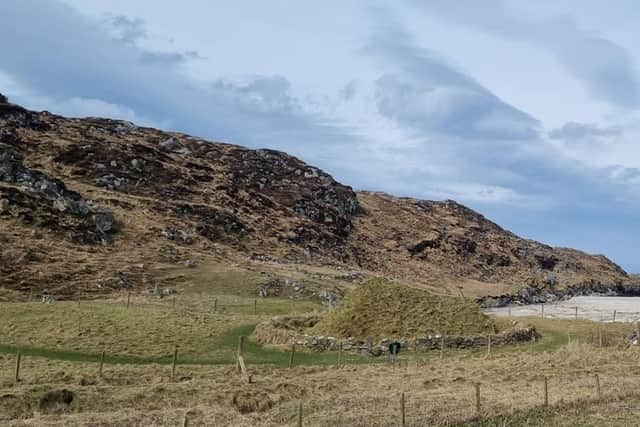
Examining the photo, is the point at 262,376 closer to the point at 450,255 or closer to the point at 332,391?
the point at 332,391

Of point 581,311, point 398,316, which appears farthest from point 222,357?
point 581,311

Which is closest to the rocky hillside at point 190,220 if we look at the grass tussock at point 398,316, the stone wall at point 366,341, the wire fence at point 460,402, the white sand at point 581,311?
the white sand at point 581,311

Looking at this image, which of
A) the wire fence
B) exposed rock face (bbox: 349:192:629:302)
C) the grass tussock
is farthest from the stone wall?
exposed rock face (bbox: 349:192:629:302)

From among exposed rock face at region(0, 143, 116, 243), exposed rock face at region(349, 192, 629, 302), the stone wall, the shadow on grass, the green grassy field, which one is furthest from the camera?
exposed rock face at region(349, 192, 629, 302)

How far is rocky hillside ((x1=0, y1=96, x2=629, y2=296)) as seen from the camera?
82.8 metres

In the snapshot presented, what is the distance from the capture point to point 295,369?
121ft

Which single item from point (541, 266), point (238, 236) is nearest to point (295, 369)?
point (238, 236)

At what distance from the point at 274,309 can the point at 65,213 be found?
141 ft

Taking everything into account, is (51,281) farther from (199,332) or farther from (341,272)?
(341,272)

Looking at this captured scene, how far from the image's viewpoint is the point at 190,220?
369 ft

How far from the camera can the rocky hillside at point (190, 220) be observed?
3258 inches

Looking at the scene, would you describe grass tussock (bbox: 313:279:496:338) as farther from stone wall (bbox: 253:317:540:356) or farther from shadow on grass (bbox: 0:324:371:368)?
shadow on grass (bbox: 0:324:371:368)

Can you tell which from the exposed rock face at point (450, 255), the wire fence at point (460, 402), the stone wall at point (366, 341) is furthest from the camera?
the exposed rock face at point (450, 255)

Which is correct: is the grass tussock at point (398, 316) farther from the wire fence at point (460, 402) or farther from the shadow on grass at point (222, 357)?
the wire fence at point (460, 402)
